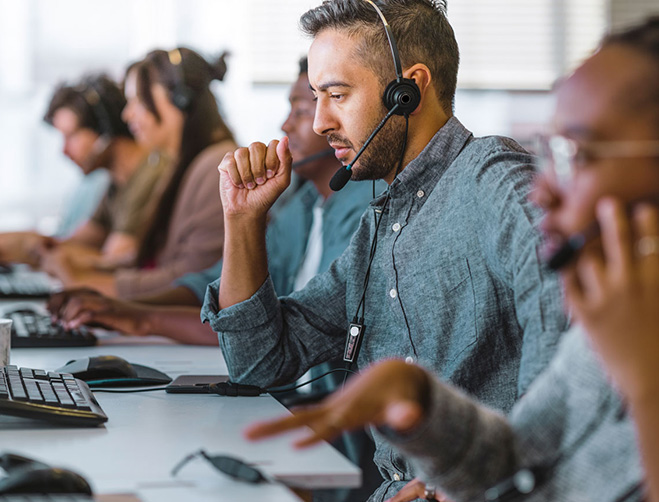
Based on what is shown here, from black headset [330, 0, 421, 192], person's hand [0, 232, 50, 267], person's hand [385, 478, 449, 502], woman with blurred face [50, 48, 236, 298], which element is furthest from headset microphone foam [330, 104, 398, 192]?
person's hand [0, 232, 50, 267]

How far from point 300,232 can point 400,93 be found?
3.06ft

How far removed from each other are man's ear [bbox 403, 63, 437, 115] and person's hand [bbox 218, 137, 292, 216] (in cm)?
22

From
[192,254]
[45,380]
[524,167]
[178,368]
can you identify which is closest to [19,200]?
[192,254]

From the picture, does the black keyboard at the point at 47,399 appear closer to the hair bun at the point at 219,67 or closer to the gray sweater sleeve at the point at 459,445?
the gray sweater sleeve at the point at 459,445

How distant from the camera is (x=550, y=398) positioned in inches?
28.4

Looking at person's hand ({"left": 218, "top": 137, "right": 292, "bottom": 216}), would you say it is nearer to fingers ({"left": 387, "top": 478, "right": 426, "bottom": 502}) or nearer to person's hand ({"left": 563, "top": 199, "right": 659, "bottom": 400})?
fingers ({"left": 387, "top": 478, "right": 426, "bottom": 502})

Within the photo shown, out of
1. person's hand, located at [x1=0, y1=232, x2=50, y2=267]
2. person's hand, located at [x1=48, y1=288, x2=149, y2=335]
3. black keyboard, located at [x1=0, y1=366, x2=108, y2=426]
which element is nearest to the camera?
black keyboard, located at [x1=0, y1=366, x2=108, y2=426]

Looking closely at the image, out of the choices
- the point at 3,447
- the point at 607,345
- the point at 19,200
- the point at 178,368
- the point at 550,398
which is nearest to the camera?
the point at 607,345

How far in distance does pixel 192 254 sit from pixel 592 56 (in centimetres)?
181

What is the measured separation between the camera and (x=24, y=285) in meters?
2.56

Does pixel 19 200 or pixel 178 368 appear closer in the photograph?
pixel 178 368

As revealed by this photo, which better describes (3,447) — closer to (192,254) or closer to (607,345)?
(607,345)

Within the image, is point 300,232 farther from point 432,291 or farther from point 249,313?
point 432,291

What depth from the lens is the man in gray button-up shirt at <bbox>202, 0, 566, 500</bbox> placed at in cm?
117
